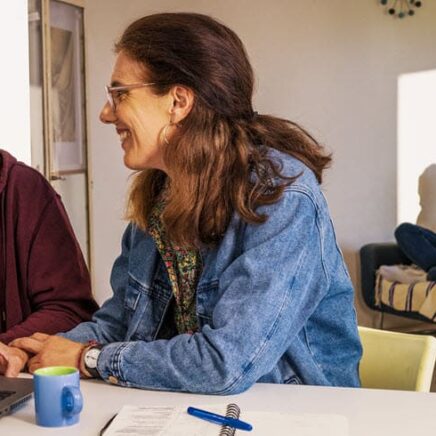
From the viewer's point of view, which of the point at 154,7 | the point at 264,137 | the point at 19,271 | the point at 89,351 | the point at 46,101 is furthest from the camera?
the point at 154,7

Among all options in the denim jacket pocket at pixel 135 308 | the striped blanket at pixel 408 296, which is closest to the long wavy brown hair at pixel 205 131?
the denim jacket pocket at pixel 135 308

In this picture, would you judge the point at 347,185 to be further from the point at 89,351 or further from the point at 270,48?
the point at 89,351

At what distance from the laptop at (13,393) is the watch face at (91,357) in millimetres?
103

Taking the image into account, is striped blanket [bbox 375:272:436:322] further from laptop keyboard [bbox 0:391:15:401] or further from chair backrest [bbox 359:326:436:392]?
laptop keyboard [bbox 0:391:15:401]

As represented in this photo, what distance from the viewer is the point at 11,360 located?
4.95 feet

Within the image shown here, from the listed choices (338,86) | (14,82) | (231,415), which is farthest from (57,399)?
(338,86)

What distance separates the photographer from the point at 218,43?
1533 mm

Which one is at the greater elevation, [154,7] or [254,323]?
[154,7]

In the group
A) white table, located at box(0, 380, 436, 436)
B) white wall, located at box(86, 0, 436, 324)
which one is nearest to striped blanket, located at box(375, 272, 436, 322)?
white wall, located at box(86, 0, 436, 324)

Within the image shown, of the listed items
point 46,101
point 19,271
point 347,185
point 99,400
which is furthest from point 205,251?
point 347,185

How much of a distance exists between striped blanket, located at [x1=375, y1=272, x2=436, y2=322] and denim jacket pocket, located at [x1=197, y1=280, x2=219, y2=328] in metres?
3.25

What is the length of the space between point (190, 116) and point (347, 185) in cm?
390

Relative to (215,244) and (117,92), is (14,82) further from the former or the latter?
(215,244)

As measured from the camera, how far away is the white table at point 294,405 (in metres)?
1.20
